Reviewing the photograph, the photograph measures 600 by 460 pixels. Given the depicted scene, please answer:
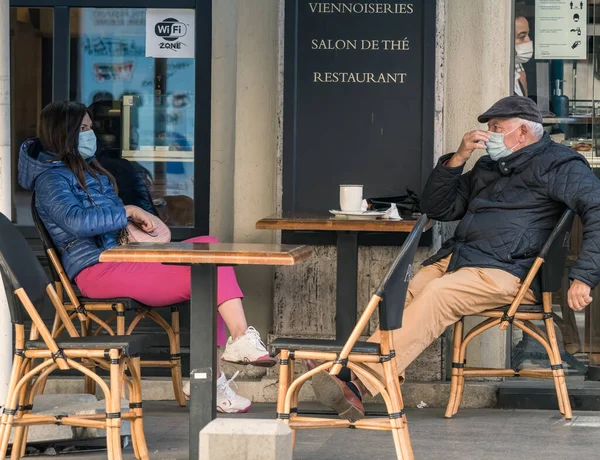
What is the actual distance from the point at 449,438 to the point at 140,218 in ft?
6.21

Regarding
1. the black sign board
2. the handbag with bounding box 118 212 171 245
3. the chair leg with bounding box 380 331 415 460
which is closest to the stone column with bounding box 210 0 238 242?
the black sign board

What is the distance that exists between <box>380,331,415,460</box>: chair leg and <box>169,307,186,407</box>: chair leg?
5.89 ft

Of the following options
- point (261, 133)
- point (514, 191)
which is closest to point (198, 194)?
point (261, 133)

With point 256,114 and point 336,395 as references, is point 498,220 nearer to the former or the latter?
point 336,395

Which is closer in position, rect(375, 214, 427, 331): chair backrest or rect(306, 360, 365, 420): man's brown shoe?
rect(375, 214, 427, 331): chair backrest

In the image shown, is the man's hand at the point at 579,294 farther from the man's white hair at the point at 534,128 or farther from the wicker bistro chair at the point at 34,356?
the wicker bistro chair at the point at 34,356

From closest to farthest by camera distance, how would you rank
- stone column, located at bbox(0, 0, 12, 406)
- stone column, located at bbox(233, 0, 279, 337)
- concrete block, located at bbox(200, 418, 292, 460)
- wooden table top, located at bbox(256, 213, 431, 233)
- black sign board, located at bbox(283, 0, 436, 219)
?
1. concrete block, located at bbox(200, 418, 292, 460)
2. stone column, located at bbox(0, 0, 12, 406)
3. wooden table top, located at bbox(256, 213, 431, 233)
4. black sign board, located at bbox(283, 0, 436, 219)
5. stone column, located at bbox(233, 0, 279, 337)

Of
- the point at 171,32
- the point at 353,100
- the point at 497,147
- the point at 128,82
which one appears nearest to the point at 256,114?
the point at 353,100

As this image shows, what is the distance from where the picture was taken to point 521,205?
5672 millimetres

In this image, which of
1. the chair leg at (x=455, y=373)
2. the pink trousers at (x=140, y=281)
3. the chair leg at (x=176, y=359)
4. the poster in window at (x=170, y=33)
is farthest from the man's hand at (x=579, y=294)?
the poster in window at (x=170, y=33)

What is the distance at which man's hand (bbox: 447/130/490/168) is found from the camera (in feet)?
18.6

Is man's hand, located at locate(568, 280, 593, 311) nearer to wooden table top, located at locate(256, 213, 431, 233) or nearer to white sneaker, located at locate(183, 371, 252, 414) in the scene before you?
wooden table top, located at locate(256, 213, 431, 233)

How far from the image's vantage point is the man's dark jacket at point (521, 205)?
5445mm

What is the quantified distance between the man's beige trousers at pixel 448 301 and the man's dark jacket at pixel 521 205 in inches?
3.3
